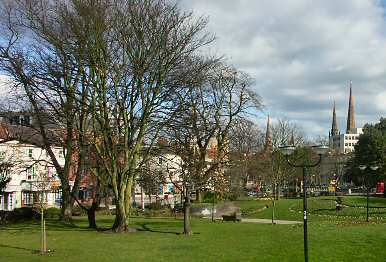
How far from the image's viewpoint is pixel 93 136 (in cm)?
2689

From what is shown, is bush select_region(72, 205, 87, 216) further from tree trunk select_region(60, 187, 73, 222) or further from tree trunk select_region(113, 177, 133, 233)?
tree trunk select_region(113, 177, 133, 233)

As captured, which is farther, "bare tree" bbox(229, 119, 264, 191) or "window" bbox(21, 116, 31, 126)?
"bare tree" bbox(229, 119, 264, 191)

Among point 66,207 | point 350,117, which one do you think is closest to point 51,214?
point 66,207

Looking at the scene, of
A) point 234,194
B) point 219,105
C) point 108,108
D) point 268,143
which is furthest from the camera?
point 268,143

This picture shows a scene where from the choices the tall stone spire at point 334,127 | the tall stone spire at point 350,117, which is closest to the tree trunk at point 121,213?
the tall stone spire at point 350,117

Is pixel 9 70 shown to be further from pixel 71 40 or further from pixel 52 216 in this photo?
pixel 52 216

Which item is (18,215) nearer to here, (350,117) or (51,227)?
(51,227)

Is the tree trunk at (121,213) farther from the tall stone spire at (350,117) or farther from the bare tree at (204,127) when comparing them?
the tall stone spire at (350,117)

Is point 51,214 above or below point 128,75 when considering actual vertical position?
below

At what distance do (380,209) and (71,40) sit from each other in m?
29.4

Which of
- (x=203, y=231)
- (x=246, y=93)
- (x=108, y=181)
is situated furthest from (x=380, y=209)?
(x=108, y=181)

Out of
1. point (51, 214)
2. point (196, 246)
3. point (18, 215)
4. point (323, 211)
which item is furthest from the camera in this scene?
point (323, 211)

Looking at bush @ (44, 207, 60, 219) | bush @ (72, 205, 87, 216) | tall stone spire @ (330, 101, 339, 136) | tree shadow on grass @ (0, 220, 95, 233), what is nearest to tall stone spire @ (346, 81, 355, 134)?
tall stone spire @ (330, 101, 339, 136)

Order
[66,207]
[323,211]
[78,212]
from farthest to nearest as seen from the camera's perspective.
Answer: [78,212] → [323,211] → [66,207]
